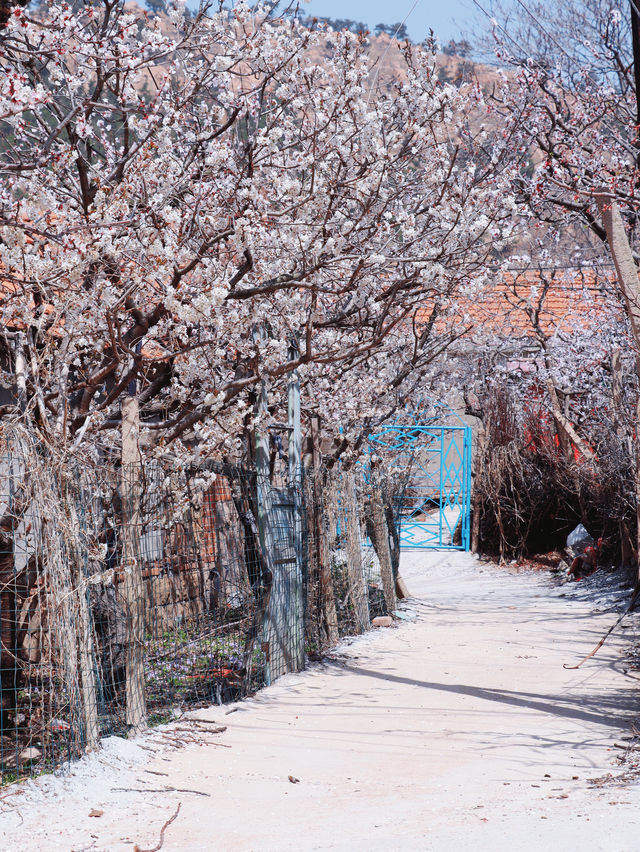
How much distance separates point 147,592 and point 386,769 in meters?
1.80

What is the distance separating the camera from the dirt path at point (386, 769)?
3512 millimetres

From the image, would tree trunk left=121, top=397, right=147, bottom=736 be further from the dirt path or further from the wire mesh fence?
the dirt path

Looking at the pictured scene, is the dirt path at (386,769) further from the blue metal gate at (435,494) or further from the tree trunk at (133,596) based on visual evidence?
the blue metal gate at (435,494)

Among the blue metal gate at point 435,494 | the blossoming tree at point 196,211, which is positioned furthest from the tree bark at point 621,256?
the blue metal gate at point 435,494

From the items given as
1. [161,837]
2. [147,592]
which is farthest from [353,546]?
[161,837]

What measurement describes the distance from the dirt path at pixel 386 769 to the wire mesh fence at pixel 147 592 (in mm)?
278

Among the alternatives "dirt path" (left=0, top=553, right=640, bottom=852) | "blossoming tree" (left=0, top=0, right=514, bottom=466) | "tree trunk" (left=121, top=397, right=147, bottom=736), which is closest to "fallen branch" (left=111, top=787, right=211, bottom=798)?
"dirt path" (left=0, top=553, right=640, bottom=852)

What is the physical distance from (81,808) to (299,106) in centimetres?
528

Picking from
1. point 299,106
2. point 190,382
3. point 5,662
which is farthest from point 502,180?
point 5,662

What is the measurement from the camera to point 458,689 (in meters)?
6.57

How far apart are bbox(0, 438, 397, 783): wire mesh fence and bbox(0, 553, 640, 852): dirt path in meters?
0.28

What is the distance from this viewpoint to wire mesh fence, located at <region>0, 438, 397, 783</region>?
13.9ft

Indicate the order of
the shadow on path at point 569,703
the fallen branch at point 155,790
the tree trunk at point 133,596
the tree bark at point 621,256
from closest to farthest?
the fallen branch at point 155,790
the tree trunk at point 133,596
the shadow on path at point 569,703
the tree bark at point 621,256

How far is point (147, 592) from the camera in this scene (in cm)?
526
